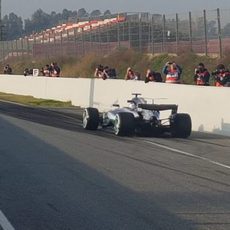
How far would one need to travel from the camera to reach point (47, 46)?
6838 cm

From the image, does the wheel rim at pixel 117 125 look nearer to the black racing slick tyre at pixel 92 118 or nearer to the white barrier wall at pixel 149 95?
the black racing slick tyre at pixel 92 118

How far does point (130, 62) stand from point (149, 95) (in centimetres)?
2552

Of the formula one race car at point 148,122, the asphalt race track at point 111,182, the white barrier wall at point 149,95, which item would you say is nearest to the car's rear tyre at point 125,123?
the formula one race car at point 148,122

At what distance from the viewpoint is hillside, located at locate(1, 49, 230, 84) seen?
139 ft

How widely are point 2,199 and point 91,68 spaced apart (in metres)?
46.2

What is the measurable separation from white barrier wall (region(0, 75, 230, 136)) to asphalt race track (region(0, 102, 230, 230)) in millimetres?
2242

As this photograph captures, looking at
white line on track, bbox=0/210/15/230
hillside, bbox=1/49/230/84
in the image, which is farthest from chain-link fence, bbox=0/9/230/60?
white line on track, bbox=0/210/15/230

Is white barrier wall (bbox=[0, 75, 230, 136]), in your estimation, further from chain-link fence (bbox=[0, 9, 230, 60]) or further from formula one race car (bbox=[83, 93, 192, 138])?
chain-link fence (bbox=[0, 9, 230, 60])

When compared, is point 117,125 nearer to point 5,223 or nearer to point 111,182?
point 111,182

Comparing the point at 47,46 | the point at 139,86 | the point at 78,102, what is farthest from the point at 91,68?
the point at 139,86

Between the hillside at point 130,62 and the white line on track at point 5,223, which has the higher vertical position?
the hillside at point 130,62

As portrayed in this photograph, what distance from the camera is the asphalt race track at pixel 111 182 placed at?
9.05 metres

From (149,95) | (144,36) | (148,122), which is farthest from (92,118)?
(144,36)

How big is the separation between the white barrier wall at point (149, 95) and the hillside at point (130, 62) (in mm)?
6524
